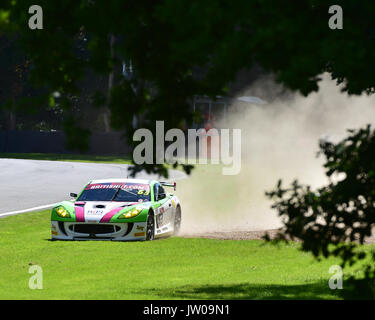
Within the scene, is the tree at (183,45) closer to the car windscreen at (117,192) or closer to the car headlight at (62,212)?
the car headlight at (62,212)

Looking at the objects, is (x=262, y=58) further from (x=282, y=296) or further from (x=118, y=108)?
(x=282, y=296)

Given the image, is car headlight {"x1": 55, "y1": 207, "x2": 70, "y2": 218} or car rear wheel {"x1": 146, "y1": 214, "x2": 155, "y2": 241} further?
car rear wheel {"x1": 146, "y1": 214, "x2": 155, "y2": 241}

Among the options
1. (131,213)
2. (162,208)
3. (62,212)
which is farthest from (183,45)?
(162,208)

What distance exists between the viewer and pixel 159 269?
16297 mm

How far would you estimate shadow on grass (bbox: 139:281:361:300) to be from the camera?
40.6ft

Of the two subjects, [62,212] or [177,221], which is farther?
[177,221]

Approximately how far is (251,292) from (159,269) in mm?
3543

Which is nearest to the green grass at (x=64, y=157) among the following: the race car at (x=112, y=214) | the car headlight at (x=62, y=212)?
the race car at (x=112, y=214)

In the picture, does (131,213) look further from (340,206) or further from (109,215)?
(340,206)

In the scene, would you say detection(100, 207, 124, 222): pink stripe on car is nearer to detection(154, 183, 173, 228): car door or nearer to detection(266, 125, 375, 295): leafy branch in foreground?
detection(154, 183, 173, 228): car door

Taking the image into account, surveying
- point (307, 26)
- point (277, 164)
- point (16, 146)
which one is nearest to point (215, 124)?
point (16, 146)

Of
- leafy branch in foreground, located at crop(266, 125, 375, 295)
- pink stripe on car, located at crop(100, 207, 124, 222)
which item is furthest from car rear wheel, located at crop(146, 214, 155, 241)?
leafy branch in foreground, located at crop(266, 125, 375, 295)

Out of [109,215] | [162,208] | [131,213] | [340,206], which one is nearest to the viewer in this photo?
[340,206]

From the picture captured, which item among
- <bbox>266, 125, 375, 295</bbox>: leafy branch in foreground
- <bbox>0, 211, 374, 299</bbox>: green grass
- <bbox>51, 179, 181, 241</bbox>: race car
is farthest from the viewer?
<bbox>51, 179, 181, 241</bbox>: race car
